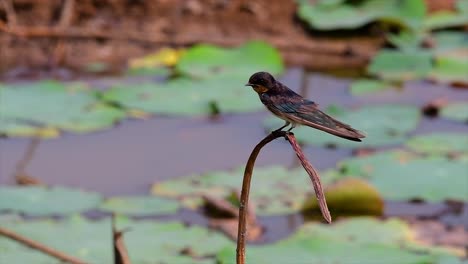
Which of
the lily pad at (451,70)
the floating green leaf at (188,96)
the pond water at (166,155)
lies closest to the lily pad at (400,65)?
the lily pad at (451,70)

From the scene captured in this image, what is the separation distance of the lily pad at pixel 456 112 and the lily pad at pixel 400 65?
0.75m

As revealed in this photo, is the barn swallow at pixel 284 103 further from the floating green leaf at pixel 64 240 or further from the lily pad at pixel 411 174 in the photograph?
the lily pad at pixel 411 174

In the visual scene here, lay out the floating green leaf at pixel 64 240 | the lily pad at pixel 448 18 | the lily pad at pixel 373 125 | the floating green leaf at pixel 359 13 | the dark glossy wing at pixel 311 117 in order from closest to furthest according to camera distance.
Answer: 1. the dark glossy wing at pixel 311 117
2. the floating green leaf at pixel 64 240
3. the lily pad at pixel 373 125
4. the floating green leaf at pixel 359 13
5. the lily pad at pixel 448 18

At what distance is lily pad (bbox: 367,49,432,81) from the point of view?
254 inches

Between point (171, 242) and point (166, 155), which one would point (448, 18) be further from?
point (171, 242)

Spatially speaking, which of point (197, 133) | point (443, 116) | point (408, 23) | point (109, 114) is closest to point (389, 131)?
Answer: point (443, 116)

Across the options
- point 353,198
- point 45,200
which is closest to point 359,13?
point 353,198

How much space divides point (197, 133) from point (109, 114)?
491 mm

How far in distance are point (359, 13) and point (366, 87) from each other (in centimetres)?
127

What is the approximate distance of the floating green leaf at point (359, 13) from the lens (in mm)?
7047

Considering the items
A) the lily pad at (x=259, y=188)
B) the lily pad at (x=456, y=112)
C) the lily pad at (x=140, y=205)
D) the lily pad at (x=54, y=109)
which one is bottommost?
the lily pad at (x=140, y=205)

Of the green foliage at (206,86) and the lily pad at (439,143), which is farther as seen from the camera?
the green foliage at (206,86)

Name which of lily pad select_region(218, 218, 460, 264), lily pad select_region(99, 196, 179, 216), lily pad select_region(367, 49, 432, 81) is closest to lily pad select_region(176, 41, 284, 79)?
lily pad select_region(367, 49, 432, 81)

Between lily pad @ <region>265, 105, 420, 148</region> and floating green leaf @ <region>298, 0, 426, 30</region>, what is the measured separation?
5.17 ft
